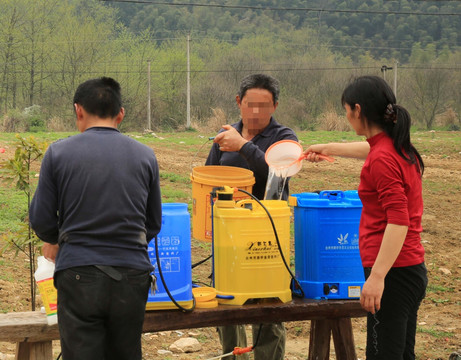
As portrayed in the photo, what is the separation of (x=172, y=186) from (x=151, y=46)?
3802cm

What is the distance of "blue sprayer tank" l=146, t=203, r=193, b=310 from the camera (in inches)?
119

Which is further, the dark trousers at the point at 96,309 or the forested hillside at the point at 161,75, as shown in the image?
the forested hillside at the point at 161,75

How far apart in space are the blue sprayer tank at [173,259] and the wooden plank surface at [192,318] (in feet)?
0.20

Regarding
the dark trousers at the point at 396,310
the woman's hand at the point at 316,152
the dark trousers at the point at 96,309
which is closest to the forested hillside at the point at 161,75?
the woman's hand at the point at 316,152

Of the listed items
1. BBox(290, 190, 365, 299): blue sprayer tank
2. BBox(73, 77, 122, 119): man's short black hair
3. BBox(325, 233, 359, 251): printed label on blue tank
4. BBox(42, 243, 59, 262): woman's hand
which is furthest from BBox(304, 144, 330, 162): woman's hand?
BBox(42, 243, 59, 262): woman's hand

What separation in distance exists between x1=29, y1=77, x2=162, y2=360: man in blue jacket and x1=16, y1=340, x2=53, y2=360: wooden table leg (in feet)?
2.44

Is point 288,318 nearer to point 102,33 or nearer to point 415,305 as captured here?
point 415,305

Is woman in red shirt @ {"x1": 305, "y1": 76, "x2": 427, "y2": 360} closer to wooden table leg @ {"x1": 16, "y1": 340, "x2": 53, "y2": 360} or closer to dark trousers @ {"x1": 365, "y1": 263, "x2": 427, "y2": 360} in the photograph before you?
dark trousers @ {"x1": 365, "y1": 263, "x2": 427, "y2": 360}

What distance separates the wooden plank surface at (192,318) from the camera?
3.08 metres

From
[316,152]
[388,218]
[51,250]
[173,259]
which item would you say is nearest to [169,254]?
[173,259]

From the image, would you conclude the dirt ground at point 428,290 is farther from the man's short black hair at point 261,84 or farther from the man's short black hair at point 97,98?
the man's short black hair at point 97,98

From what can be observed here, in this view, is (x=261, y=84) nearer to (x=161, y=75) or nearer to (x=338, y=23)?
(x=161, y=75)

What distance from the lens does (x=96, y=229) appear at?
8.20 feet

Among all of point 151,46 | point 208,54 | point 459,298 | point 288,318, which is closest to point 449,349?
point 459,298
